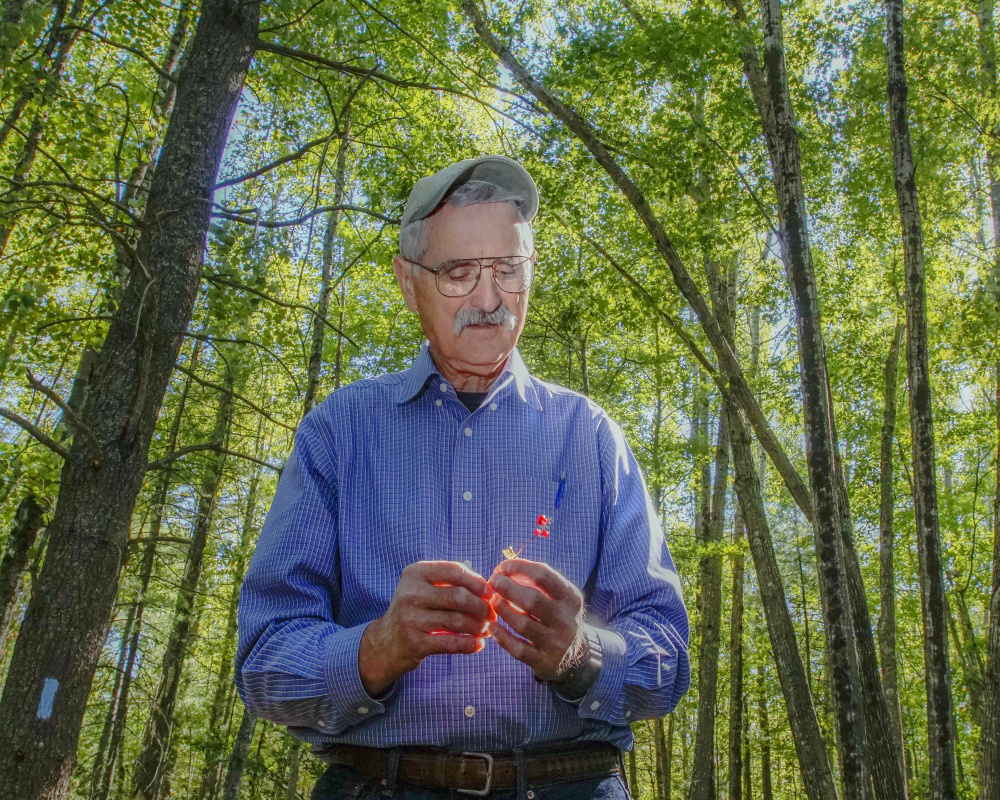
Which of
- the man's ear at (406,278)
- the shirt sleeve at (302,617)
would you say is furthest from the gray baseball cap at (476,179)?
the shirt sleeve at (302,617)

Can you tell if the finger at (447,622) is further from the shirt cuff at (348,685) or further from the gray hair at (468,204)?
the gray hair at (468,204)

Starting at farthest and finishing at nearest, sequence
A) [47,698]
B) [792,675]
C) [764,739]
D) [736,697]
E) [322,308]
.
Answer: [764,739] < [736,697] < [322,308] < [792,675] < [47,698]

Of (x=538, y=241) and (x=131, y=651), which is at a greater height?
(x=538, y=241)

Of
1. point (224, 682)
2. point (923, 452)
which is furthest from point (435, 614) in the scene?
point (224, 682)

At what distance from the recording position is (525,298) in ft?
6.64

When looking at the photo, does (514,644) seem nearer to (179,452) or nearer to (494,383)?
(494,383)

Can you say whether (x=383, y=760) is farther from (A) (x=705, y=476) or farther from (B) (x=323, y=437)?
(A) (x=705, y=476)

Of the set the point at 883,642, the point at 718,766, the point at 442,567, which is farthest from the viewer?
the point at 718,766

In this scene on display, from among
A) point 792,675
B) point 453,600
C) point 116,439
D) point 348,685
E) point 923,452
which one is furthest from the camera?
point 923,452

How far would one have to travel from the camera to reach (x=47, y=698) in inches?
135

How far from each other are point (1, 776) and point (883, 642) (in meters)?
13.4

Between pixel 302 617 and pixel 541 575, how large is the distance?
1.95 ft

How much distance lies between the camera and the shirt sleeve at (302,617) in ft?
4.85

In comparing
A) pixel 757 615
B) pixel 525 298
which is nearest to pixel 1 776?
pixel 525 298
